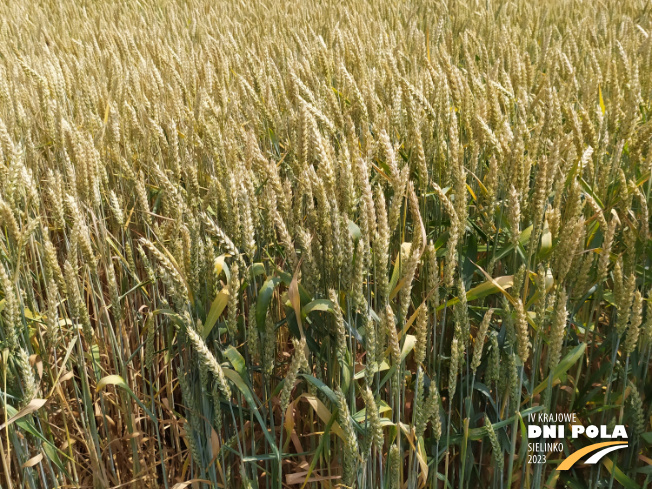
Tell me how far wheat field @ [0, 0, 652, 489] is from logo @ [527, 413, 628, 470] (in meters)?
0.03

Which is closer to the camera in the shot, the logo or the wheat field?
the wheat field

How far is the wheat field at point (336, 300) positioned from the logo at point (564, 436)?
0.03 m

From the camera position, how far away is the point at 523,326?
2.82ft

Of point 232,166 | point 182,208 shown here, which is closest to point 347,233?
point 182,208

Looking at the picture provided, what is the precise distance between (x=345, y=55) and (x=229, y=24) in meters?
1.21

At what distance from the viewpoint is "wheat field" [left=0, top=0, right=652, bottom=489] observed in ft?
2.97

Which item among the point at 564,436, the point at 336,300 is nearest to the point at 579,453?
the point at 564,436

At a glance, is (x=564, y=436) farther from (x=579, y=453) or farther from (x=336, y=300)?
(x=336, y=300)

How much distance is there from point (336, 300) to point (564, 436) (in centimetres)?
64

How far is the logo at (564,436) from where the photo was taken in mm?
1069

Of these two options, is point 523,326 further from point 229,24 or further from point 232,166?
point 229,24

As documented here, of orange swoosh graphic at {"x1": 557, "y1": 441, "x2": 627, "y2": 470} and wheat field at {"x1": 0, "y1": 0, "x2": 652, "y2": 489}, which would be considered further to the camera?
orange swoosh graphic at {"x1": 557, "y1": 441, "x2": 627, "y2": 470}

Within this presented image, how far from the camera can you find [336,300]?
30.1 inches

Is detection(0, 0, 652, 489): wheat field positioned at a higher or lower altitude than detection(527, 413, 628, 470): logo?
higher
